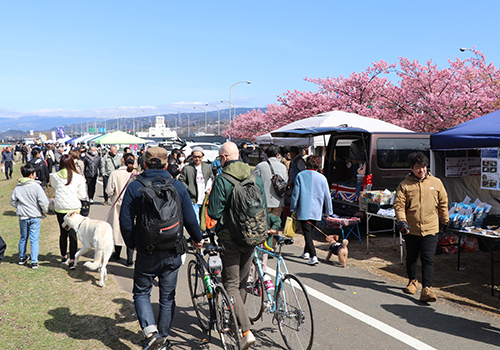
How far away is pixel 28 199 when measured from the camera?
6.09m

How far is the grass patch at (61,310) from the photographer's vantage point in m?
3.98

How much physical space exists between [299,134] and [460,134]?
4563 millimetres

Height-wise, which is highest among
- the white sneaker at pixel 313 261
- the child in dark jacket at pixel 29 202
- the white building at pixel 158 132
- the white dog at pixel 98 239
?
the white building at pixel 158 132

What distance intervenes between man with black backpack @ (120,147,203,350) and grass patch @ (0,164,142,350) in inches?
29.1

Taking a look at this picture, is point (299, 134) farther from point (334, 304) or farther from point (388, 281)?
point (334, 304)

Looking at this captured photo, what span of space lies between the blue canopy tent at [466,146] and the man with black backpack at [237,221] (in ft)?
13.4

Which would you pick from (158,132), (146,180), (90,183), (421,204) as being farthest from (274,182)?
(158,132)

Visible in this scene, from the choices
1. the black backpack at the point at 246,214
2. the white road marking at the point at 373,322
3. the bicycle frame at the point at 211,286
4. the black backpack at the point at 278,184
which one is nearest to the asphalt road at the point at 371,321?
the white road marking at the point at 373,322

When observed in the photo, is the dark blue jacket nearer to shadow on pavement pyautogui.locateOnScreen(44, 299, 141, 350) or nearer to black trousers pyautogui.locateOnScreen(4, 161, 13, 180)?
shadow on pavement pyautogui.locateOnScreen(44, 299, 141, 350)

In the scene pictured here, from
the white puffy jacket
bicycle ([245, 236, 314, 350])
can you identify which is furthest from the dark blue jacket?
the white puffy jacket

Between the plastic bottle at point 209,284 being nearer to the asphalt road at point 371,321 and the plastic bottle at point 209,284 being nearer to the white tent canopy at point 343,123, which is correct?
the asphalt road at point 371,321

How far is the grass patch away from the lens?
398 cm

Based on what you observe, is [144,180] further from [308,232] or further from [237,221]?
[308,232]

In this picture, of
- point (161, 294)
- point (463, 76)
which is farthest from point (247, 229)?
point (463, 76)
